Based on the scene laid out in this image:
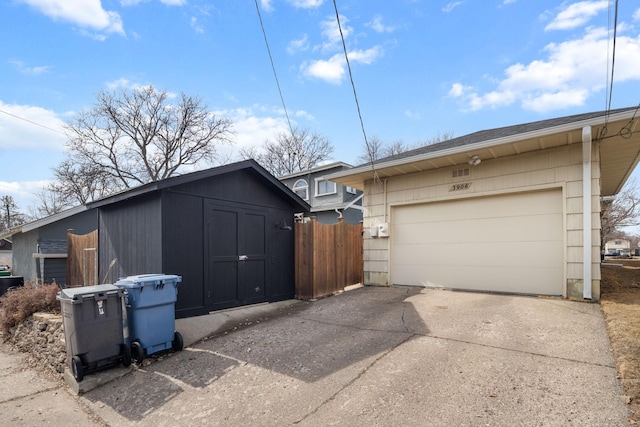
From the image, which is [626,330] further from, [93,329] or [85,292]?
[85,292]

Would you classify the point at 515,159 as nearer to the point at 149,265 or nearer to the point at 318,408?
the point at 318,408

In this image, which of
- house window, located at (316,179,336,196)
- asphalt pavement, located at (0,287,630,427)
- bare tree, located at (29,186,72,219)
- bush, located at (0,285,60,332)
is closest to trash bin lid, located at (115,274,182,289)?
asphalt pavement, located at (0,287,630,427)

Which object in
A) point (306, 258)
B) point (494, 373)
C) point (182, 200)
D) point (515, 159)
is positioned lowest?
point (494, 373)

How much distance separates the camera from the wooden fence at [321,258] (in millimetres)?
7562

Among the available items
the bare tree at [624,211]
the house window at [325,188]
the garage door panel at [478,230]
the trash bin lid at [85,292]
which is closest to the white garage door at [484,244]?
the garage door panel at [478,230]

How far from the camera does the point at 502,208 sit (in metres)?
6.79

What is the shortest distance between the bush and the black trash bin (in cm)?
321

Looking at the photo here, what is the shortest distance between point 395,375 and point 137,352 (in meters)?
3.22

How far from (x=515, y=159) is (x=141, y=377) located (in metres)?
7.14

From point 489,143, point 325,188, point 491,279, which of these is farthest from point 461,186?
point 325,188

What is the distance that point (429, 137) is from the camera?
2942 cm

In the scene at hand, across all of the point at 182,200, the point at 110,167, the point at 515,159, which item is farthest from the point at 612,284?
the point at 110,167

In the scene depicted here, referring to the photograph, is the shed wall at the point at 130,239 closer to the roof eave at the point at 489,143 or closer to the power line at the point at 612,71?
the roof eave at the point at 489,143

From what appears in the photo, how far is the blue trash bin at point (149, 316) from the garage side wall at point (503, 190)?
16.9 ft
